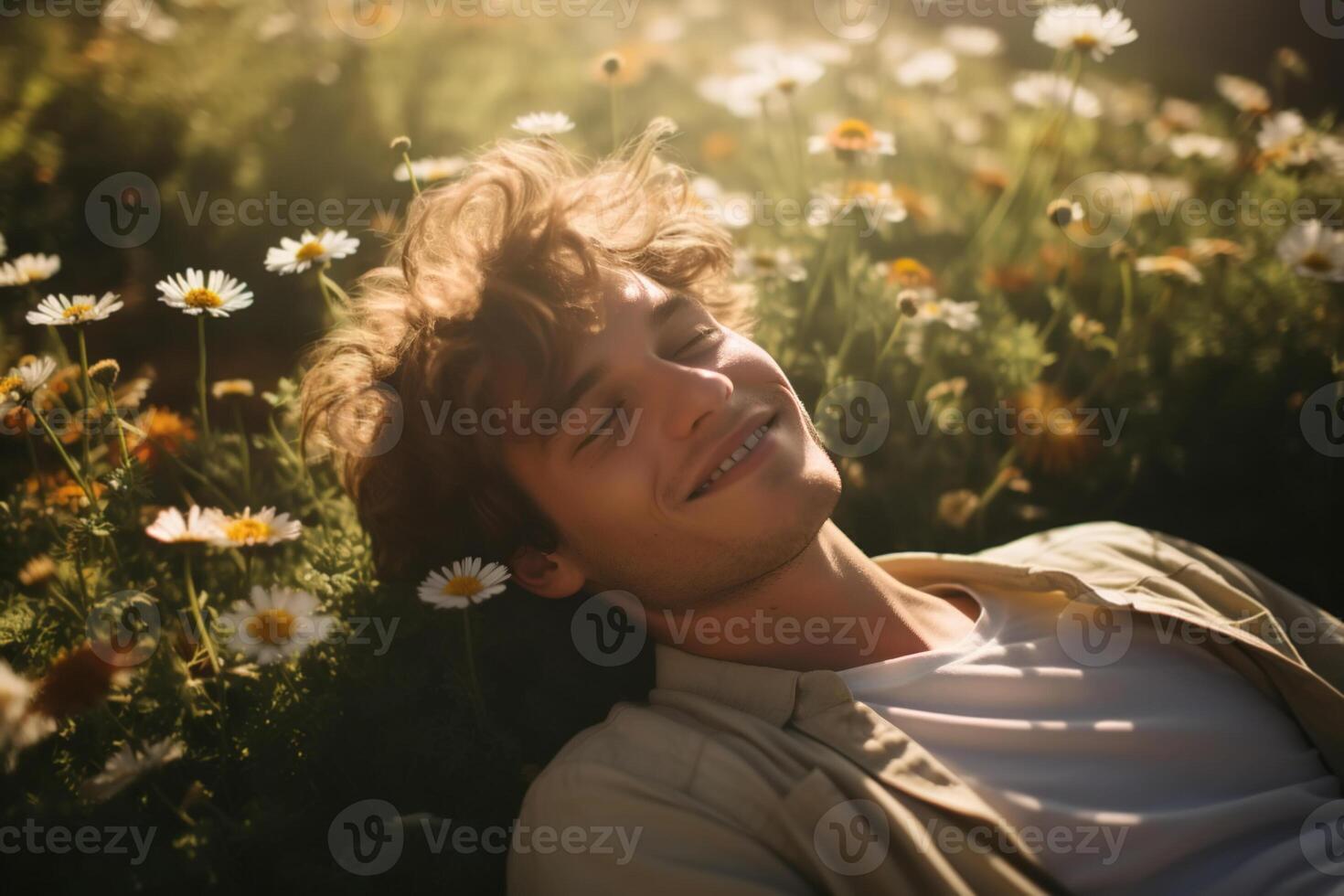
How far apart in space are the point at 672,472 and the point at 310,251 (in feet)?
2.98

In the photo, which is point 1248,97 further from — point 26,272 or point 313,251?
point 26,272

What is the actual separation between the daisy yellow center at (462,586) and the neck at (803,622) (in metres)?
0.30

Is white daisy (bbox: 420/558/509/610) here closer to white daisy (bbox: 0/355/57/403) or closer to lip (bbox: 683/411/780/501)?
lip (bbox: 683/411/780/501)

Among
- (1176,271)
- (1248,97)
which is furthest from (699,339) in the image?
(1248,97)

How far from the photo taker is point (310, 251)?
6.50 feet

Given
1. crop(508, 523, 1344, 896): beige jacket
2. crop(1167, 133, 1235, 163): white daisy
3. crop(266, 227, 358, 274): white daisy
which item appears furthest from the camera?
crop(1167, 133, 1235, 163): white daisy

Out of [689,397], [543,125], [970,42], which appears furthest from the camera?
[970,42]

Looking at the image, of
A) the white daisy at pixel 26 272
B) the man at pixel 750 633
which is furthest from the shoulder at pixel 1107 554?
the white daisy at pixel 26 272

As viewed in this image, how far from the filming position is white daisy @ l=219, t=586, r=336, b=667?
1680mm

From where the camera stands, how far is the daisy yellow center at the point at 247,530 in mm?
1690

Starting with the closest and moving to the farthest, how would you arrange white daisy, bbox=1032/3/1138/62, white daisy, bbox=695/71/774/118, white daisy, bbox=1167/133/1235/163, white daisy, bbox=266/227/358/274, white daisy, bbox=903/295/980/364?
white daisy, bbox=266/227/358/274
white daisy, bbox=903/295/980/364
white daisy, bbox=1032/3/1138/62
white daisy, bbox=695/71/774/118
white daisy, bbox=1167/133/1235/163

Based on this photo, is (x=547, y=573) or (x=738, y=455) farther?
(x=547, y=573)

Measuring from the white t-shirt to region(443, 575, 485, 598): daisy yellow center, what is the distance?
639mm

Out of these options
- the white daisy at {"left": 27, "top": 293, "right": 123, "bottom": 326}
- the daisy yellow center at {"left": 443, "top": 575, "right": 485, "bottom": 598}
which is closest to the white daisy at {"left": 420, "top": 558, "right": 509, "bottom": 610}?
the daisy yellow center at {"left": 443, "top": 575, "right": 485, "bottom": 598}
